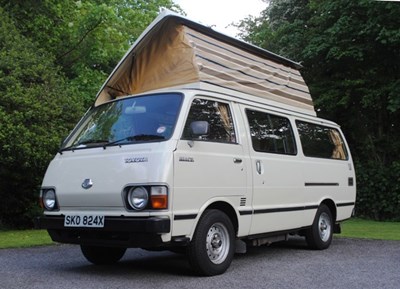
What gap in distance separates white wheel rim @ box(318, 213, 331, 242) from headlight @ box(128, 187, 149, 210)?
4.01m

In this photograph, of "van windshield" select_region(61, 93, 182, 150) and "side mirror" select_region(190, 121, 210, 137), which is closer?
"side mirror" select_region(190, 121, 210, 137)

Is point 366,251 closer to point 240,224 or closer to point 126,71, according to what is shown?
point 240,224

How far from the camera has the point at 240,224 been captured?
21.0 ft

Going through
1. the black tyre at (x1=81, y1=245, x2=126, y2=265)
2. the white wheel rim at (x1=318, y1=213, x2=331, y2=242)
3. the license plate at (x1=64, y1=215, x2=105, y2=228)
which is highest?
the license plate at (x1=64, y1=215, x2=105, y2=228)

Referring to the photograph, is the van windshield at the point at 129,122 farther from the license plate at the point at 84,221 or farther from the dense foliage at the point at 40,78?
the dense foliage at the point at 40,78

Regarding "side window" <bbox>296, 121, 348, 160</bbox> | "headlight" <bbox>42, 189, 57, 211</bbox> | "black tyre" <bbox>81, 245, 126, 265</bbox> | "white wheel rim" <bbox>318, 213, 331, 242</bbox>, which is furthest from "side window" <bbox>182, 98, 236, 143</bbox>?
"white wheel rim" <bbox>318, 213, 331, 242</bbox>

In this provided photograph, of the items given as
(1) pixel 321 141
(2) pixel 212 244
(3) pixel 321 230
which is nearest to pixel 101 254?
(2) pixel 212 244

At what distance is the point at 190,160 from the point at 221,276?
56.2 inches

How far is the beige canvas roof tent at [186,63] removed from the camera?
6641mm

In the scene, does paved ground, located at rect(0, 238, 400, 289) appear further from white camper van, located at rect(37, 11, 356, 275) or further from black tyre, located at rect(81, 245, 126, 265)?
white camper van, located at rect(37, 11, 356, 275)

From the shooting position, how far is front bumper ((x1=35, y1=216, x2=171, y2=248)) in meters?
5.23

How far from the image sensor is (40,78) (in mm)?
12125

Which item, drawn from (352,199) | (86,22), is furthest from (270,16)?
(352,199)

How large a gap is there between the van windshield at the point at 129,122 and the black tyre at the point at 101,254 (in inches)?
55.4
